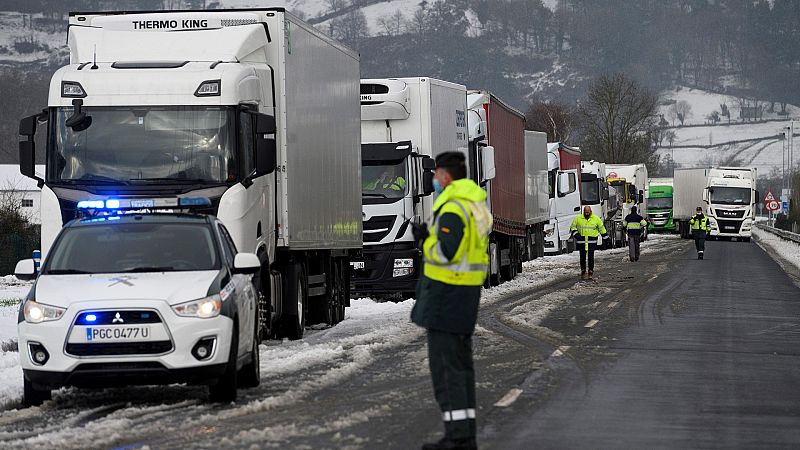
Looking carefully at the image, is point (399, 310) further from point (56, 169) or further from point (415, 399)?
point (415, 399)

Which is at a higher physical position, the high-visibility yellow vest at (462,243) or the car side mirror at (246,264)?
the high-visibility yellow vest at (462,243)

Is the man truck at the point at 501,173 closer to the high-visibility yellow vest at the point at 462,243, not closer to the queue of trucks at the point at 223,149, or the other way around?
the queue of trucks at the point at 223,149

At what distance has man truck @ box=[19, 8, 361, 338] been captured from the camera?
53.6 feet

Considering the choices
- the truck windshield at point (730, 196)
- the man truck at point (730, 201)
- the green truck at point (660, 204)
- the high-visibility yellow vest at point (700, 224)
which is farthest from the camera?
the green truck at point (660, 204)

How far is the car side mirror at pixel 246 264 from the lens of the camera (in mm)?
13297

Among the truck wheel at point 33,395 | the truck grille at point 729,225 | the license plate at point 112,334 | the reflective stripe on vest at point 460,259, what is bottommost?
the truck grille at point 729,225

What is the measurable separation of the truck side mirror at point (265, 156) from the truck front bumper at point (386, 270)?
8984 millimetres

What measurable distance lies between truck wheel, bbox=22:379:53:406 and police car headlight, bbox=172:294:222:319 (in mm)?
1362

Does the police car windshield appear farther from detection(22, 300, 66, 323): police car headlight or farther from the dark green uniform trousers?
the dark green uniform trousers

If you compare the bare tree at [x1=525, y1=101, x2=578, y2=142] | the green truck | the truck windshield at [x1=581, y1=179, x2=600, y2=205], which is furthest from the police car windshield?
the bare tree at [x1=525, y1=101, x2=578, y2=142]

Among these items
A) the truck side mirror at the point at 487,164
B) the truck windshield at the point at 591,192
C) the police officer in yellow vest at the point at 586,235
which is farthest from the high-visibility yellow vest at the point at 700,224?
the truck side mirror at the point at 487,164

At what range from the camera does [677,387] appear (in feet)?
45.6

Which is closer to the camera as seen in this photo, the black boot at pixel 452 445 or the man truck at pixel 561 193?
the black boot at pixel 452 445

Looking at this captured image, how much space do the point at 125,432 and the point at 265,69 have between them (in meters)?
7.67
